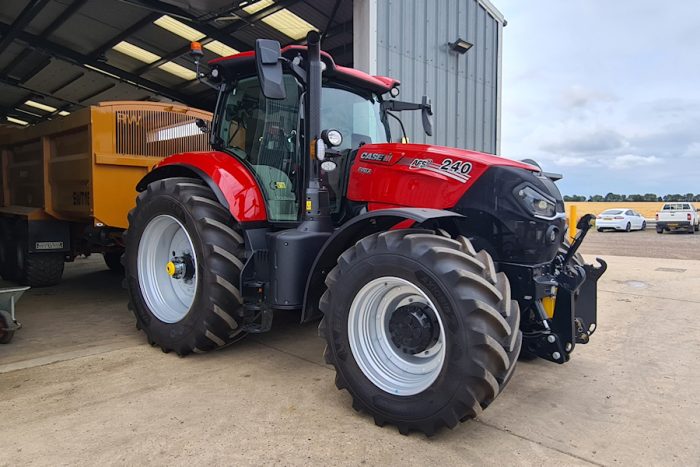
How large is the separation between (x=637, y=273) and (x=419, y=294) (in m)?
8.14

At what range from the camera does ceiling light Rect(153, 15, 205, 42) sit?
30.7 ft

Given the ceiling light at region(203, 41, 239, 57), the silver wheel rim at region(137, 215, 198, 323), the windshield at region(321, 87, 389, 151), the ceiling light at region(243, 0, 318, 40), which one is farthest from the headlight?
the ceiling light at region(203, 41, 239, 57)

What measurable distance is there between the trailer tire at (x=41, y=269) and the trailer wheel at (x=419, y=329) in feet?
17.4

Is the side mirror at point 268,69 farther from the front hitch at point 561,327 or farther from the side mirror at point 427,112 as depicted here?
the front hitch at point 561,327

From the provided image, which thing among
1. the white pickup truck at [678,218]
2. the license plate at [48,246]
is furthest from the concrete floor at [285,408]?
the white pickup truck at [678,218]

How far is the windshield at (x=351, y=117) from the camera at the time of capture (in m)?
3.63

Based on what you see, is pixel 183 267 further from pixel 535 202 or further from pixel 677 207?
pixel 677 207

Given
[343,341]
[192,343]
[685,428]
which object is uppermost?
[343,341]

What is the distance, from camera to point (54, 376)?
333cm

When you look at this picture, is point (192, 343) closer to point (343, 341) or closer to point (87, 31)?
point (343, 341)

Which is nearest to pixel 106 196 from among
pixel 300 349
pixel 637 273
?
pixel 300 349

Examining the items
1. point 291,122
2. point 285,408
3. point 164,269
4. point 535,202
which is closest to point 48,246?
point 164,269

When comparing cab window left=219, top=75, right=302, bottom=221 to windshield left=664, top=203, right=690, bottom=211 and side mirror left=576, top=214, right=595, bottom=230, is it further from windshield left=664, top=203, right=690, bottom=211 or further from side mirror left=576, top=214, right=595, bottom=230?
windshield left=664, top=203, right=690, bottom=211

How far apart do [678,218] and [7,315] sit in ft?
88.6
